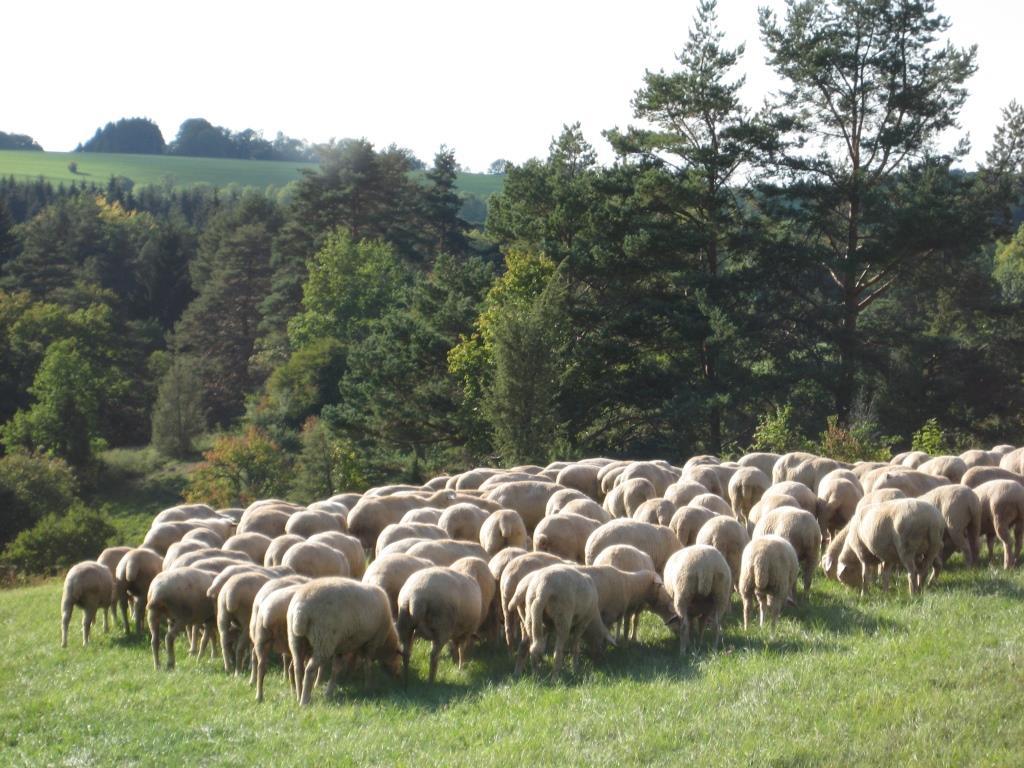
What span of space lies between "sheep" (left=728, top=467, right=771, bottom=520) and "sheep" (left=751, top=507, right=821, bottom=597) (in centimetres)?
446

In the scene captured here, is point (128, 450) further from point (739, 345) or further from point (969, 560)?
point (969, 560)

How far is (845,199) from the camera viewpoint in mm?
39906

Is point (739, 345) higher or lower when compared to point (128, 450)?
higher

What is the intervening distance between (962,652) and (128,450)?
214 feet

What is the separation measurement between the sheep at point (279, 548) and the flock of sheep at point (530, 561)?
2cm

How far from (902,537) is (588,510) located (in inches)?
203

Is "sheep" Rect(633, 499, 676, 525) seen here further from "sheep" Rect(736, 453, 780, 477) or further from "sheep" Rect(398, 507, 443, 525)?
"sheep" Rect(736, 453, 780, 477)

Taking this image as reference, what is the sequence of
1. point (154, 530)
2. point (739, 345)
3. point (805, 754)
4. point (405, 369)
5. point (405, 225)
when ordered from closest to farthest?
point (805, 754) → point (154, 530) → point (739, 345) → point (405, 369) → point (405, 225)

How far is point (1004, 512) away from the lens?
55.3 feet

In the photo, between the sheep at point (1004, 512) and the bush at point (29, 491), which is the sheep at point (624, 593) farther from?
the bush at point (29, 491)

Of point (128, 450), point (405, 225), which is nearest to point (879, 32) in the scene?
point (405, 225)

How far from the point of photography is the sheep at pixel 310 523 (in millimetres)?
19469

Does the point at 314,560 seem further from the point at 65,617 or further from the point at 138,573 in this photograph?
the point at 65,617

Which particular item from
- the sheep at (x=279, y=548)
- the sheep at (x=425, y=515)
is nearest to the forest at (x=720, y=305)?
the sheep at (x=425, y=515)
